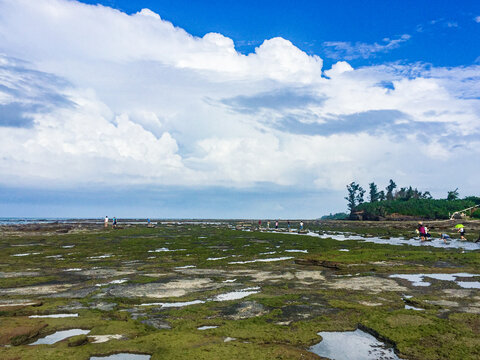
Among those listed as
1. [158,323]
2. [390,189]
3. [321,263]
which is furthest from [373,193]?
[158,323]

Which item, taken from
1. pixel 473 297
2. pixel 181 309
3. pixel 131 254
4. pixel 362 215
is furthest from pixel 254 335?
pixel 362 215

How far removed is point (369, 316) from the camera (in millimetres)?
11930

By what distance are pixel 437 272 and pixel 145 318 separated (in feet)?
62.4

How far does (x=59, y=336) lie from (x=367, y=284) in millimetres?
14710

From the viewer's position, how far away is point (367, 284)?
17656 millimetres

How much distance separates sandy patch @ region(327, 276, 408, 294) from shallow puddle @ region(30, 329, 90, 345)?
12117mm

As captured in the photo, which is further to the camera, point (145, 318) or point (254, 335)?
point (145, 318)

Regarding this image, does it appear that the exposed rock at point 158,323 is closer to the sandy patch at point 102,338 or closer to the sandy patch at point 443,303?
the sandy patch at point 102,338

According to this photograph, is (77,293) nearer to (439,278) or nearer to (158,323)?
(158,323)

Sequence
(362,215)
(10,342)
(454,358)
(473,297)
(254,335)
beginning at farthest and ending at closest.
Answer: (362,215), (473,297), (254,335), (10,342), (454,358)

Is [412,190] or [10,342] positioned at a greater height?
[412,190]

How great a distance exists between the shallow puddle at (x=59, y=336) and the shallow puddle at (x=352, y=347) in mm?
7495

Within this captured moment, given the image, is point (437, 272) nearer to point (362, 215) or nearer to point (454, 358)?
point (454, 358)

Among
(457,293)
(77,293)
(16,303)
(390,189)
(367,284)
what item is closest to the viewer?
(16,303)
